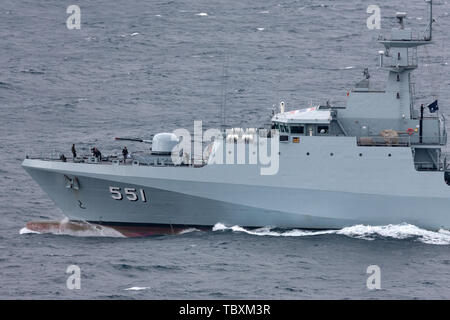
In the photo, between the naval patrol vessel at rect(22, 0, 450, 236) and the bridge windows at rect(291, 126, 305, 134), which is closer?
the naval patrol vessel at rect(22, 0, 450, 236)

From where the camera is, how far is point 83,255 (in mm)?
36125

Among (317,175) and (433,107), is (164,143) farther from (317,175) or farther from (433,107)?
(433,107)

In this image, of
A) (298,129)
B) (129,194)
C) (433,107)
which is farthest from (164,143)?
(433,107)

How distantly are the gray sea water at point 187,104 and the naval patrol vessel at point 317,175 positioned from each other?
0.69 m

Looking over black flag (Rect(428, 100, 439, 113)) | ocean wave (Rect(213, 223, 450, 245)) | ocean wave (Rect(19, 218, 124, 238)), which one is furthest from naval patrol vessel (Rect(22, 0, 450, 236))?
ocean wave (Rect(19, 218, 124, 238))

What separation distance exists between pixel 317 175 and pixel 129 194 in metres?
7.08

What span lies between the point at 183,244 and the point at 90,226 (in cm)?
445

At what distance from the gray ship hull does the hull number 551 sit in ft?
0.20

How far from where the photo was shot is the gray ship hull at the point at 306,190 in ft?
124

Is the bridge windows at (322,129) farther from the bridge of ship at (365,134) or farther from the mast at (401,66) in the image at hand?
the mast at (401,66)

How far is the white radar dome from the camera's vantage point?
129ft

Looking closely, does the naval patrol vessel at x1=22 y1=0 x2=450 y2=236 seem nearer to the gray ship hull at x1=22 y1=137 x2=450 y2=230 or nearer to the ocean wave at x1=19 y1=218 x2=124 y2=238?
the gray ship hull at x1=22 y1=137 x2=450 y2=230

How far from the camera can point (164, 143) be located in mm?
39438

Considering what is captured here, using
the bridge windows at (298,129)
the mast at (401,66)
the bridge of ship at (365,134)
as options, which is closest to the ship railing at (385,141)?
the bridge of ship at (365,134)
